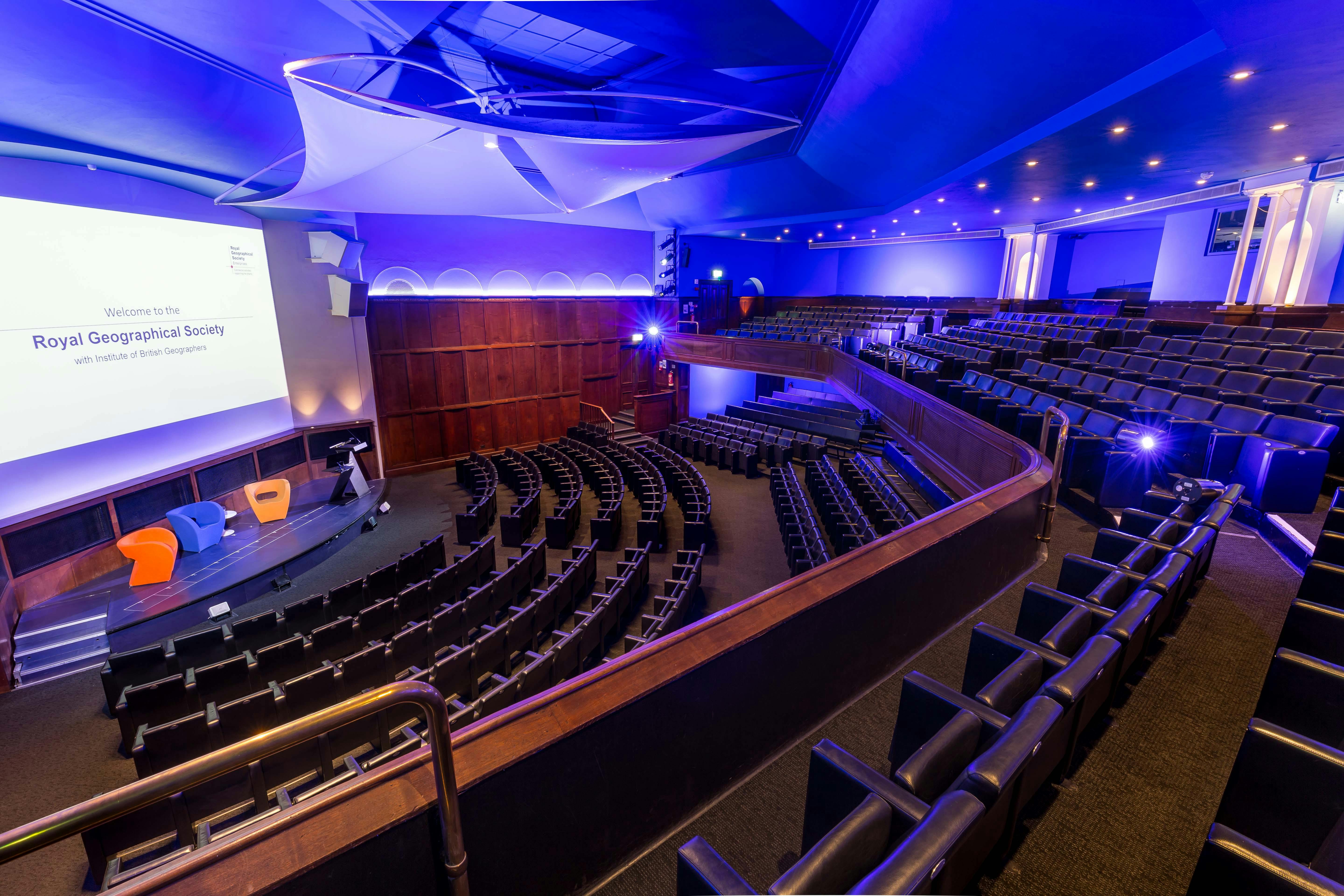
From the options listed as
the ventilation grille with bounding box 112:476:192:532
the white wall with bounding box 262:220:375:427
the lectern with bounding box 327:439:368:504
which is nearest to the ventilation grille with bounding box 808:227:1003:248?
the white wall with bounding box 262:220:375:427

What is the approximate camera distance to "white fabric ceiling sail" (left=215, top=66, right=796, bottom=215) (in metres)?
5.62

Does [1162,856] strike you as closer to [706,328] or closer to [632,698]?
[632,698]

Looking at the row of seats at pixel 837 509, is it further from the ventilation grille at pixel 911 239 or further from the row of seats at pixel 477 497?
the ventilation grille at pixel 911 239

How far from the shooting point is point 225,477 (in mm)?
7926

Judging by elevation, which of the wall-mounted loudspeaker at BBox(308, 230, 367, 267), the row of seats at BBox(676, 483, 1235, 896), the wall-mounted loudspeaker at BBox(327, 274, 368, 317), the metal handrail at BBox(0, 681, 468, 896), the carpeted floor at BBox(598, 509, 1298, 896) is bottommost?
the carpeted floor at BBox(598, 509, 1298, 896)

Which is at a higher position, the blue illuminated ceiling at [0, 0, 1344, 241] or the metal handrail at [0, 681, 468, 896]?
the blue illuminated ceiling at [0, 0, 1344, 241]

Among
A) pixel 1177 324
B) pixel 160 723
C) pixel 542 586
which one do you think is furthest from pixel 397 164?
pixel 1177 324

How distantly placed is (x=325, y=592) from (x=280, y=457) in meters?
3.59

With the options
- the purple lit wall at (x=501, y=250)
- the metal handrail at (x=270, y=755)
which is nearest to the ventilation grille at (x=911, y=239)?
the purple lit wall at (x=501, y=250)

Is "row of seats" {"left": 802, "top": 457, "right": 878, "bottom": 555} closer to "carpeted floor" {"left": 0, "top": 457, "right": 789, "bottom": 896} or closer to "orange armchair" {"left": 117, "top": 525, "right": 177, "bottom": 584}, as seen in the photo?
"carpeted floor" {"left": 0, "top": 457, "right": 789, "bottom": 896}

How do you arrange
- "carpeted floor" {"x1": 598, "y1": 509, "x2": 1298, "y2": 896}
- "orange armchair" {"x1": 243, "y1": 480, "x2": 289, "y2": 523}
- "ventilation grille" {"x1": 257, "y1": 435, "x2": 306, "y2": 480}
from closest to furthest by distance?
"carpeted floor" {"x1": 598, "y1": 509, "x2": 1298, "y2": 896}, "orange armchair" {"x1": 243, "y1": 480, "x2": 289, "y2": 523}, "ventilation grille" {"x1": 257, "y1": 435, "x2": 306, "y2": 480}

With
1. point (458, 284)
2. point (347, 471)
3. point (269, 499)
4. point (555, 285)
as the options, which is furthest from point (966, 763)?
point (555, 285)

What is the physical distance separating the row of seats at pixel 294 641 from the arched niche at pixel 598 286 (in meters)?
9.96

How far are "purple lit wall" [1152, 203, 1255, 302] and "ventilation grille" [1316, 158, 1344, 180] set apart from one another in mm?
2655
